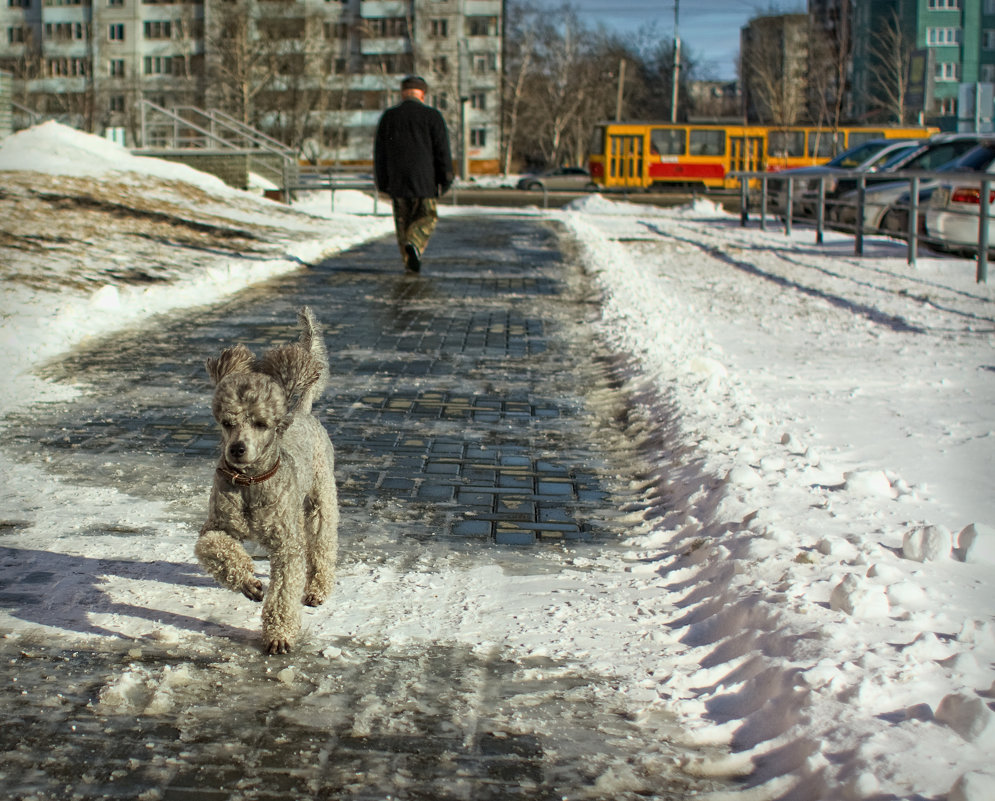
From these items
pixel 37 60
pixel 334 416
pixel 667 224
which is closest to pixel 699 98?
pixel 37 60

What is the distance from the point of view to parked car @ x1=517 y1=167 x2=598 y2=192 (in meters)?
50.0

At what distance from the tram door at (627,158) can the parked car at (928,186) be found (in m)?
26.8

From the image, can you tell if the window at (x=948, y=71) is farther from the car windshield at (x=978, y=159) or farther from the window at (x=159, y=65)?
the car windshield at (x=978, y=159)

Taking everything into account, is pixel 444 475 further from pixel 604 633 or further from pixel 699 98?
pixel 699 98

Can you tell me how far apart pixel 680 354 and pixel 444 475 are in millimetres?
3102

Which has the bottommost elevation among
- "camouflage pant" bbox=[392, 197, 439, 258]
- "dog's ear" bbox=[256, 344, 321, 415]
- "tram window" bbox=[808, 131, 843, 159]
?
"dog's ear" bbox=[256, 344, 321, 415]

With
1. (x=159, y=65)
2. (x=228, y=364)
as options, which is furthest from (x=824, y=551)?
(x=159, y=65)

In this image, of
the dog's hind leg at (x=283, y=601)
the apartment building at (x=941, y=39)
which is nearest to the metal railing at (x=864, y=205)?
the dog's hind leg at (x=283, y=601)

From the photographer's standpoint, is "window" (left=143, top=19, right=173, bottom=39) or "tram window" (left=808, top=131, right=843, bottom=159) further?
"window" (left=143, top=19, right=173, bottom=39)

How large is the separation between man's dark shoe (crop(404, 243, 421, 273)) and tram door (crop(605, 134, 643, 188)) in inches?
1306

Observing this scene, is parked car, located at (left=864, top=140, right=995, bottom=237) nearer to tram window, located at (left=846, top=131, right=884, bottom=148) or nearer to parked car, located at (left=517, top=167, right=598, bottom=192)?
parked car, located at (left=517, top=167, right=598, bottom=192)

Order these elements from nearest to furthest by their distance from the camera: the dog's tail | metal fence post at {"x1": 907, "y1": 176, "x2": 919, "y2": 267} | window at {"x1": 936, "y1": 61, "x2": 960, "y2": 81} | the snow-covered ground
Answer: the snow-covered ground < the dog's tail < metal fence post at {"x1": 907, "y1": 176, "x2": 919, "y2": 267} < window at {"x1": 936, "y1": 61, "x2": 960, "y2": 81}

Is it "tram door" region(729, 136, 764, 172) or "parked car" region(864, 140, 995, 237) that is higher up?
"tram door" region(729, 136, 764, 172)

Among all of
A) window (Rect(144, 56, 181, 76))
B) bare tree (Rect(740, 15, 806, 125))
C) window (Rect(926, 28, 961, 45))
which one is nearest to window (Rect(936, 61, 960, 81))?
window (Rect(926, 28, 961, 45))
